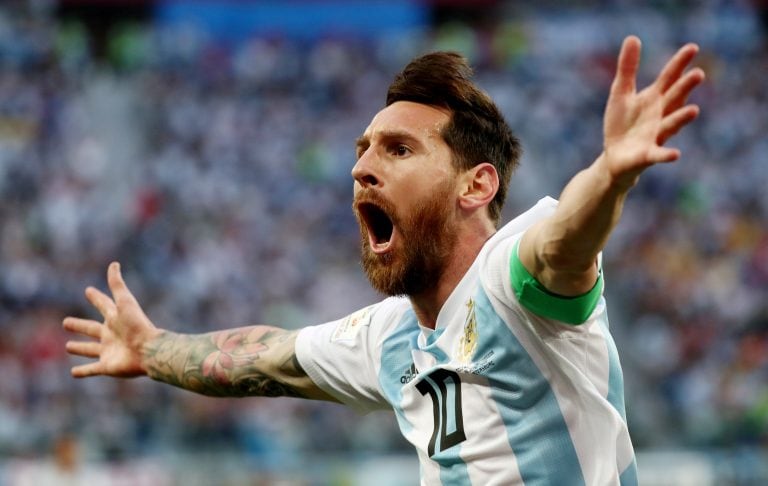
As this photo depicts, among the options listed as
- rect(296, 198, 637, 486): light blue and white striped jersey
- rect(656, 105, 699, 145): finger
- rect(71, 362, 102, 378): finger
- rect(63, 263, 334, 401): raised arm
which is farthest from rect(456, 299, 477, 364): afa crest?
rect(71, 362, 102, 378): finger

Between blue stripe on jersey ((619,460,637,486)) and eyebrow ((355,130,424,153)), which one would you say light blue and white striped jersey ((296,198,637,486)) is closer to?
blue stripe on jersey ((619,460,637,486))

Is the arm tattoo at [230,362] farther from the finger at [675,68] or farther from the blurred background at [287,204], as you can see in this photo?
the blurred background at [287,204]

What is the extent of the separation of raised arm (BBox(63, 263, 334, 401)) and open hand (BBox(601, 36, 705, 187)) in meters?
1.87

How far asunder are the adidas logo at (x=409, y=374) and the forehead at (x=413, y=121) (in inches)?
29.1

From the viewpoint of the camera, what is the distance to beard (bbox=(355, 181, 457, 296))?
12.4 feet

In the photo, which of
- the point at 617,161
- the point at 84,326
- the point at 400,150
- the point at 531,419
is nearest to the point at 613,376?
the point at 531,419

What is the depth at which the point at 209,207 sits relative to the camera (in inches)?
674

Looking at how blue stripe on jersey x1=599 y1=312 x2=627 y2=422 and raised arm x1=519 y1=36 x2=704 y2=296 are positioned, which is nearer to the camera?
raised arm x1=519 y1=36 x2=704 y2=296

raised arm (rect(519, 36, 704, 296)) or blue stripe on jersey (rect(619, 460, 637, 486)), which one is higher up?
raised arm (rect(519, 36, 704, 296))

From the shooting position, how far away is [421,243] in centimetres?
379

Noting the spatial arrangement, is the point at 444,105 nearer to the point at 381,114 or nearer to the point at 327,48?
the point at 381,114

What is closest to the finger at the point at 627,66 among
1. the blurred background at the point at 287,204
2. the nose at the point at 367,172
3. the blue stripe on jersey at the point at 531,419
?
the blue stripe on jersey at the point at 531,419

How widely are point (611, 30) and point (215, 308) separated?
11.0 meters

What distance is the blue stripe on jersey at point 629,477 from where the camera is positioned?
11.5ft
